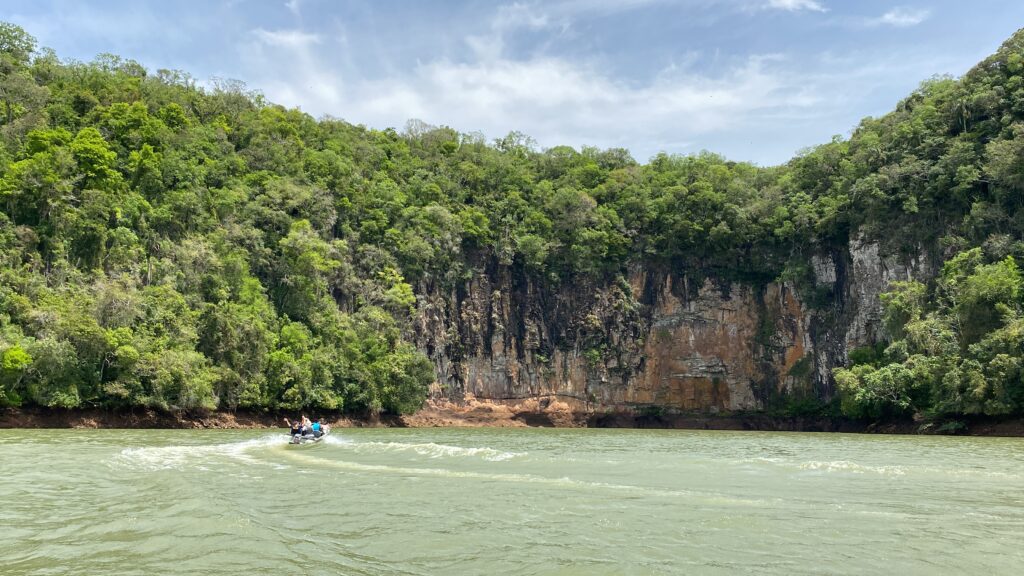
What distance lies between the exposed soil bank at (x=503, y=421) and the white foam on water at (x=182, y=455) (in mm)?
12759

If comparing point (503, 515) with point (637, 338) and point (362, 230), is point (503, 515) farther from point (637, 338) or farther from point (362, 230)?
point (637, 338)

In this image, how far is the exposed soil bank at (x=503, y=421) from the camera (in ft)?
110

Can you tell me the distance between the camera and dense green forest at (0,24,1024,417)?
35781 mm

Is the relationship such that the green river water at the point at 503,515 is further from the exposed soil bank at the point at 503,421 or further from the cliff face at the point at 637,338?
the cliff face at the point at 637,338

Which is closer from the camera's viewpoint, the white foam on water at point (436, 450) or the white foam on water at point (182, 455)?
the white foam on water at point (182, 455)

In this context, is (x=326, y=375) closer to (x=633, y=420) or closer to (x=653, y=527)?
(x=633, y=420)

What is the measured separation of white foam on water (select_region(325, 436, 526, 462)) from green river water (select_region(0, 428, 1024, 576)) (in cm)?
75

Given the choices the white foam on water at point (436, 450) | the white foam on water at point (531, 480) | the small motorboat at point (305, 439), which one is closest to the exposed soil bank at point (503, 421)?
the small motorboat at point (305, 439)

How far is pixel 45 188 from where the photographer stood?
39188 mm

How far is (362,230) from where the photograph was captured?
54.2 meters

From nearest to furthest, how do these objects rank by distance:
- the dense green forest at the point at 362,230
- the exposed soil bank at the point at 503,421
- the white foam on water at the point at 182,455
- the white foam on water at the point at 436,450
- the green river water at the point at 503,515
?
the green river water at the point at 503,515, the white foam on water at the point at 182,455, the white foam on water at the point at 436,450, the exposed soil bank at the point at 503,421, the dense green forest at the point at 362,230

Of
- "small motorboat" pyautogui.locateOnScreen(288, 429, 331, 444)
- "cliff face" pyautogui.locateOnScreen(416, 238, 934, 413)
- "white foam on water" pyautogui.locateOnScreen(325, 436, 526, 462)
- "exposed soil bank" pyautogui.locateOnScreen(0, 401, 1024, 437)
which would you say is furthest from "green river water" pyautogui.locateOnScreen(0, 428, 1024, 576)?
"cliff face" pyautogui.locateOnScreen(416, 238, 934, 413)

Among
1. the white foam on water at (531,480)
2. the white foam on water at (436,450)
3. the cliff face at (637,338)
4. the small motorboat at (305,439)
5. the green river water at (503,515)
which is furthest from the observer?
the cliff face at (637,338)

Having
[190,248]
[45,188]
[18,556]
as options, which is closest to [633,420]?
[190,248]
